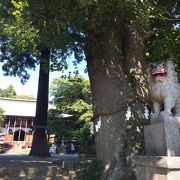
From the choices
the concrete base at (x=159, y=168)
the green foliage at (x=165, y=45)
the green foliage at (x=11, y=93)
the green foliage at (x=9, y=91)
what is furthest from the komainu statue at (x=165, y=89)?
the green foliage at (x=9, y=91)

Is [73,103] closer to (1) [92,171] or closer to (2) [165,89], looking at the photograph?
(1) [92,171]

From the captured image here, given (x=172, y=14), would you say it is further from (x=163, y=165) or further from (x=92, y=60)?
(x=163, y=165)

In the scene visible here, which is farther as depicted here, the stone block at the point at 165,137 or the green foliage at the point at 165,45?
the green foliage at the point at 165,45

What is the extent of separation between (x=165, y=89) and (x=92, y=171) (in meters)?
2.67

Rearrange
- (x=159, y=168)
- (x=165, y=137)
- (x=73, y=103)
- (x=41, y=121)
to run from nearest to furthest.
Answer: (x=159, y=168) → (x=165, y=137) → (x=41, y=121) → (x=73, y=103)

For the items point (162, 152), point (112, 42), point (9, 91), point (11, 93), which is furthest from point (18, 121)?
point (162, 152)

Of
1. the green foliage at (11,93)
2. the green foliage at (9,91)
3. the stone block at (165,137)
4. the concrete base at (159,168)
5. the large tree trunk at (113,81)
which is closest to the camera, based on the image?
the concrete base at (159,168)

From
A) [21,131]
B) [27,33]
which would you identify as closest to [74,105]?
[21,131]

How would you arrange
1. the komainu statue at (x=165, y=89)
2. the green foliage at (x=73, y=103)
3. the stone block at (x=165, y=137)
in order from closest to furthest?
the stone block at (x=165, y=137)
the komainu statue at (x=165, y=89)
the green foliage at (x=73, y=103)

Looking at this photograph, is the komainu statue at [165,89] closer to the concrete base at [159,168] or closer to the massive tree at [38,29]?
the concrete base at [159,168]

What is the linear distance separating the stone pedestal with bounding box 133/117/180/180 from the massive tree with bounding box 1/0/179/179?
109cm

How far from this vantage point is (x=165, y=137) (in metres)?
4.95

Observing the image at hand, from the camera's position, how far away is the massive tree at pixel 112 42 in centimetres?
633

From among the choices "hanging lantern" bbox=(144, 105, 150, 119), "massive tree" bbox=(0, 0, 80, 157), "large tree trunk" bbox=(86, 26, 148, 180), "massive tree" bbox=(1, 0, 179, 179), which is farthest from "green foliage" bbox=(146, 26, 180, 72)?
"massive tree" bbox=(0, 0, 80, 157)
